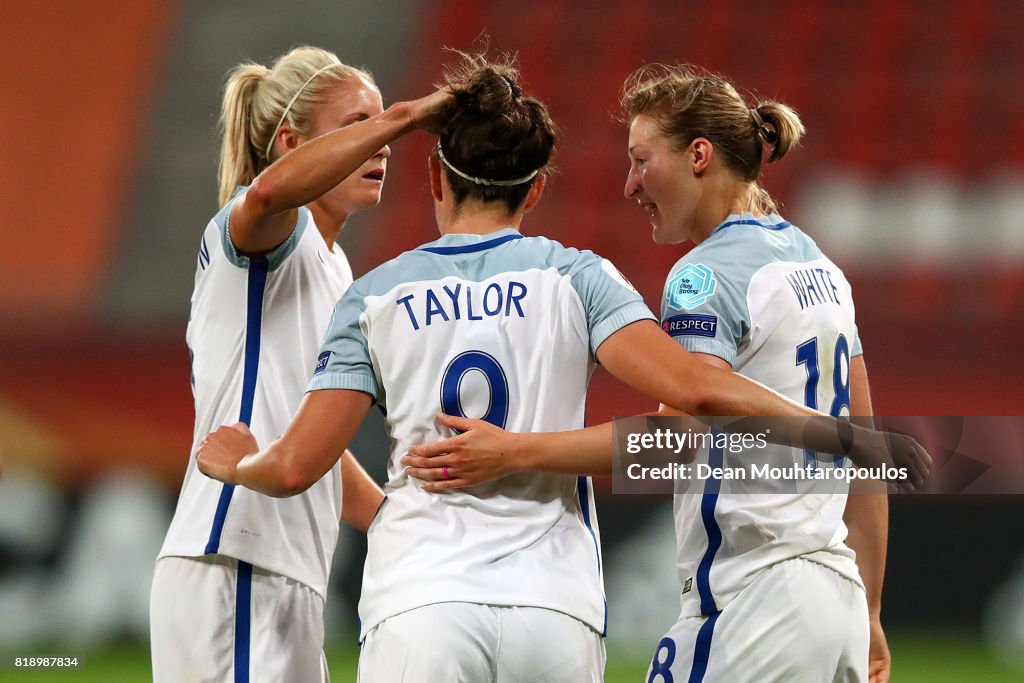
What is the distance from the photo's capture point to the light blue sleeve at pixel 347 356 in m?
2.32

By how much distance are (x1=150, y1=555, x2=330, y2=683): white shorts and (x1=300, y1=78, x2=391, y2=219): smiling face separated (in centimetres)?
103

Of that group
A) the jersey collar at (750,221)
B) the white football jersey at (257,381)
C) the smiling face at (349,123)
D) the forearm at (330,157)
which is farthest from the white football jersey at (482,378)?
the smiling face at (349,123)

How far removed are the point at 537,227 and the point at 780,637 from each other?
759cm

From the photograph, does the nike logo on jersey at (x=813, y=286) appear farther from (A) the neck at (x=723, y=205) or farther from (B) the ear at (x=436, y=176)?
(B) the ear at (x=436, y=176)

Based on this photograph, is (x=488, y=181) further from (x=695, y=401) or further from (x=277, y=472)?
(x=277, y=472)

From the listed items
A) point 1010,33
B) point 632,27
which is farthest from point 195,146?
point 1010,33

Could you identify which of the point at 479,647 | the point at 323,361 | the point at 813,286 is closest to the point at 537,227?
the point at 813,286

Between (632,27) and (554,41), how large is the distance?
756 millimetres

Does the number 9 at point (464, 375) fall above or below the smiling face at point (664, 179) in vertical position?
below

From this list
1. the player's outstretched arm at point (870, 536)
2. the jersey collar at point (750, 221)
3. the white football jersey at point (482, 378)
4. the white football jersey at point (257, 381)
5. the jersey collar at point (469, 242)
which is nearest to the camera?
the white football jersey at point (482, 378)

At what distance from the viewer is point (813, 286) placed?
2830 millimetres

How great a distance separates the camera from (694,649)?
275 centimetres

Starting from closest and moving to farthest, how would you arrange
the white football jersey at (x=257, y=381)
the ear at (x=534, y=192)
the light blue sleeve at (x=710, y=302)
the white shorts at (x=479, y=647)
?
1. the white shorts at (x=479, y=647)
2. the ear at (x=534, y=192)
3. the light blue sleeve at (x=710, y=302)
4. the white football jersey at (x=257, y=381)

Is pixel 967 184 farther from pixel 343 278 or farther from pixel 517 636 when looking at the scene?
pixel 517 636
